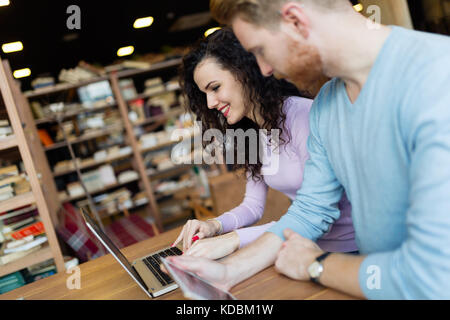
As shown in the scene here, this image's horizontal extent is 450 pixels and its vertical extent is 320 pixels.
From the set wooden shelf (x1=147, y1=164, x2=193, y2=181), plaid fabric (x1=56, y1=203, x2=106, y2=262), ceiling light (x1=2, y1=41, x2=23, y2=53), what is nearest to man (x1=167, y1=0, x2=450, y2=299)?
plaid fabric (x1=56, y1=203, x2=106, y2=262)

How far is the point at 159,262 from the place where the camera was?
1.28 meters

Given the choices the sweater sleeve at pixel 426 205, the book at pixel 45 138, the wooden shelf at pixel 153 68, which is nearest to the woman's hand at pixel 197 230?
the sweater sleeve at pixel 426 205

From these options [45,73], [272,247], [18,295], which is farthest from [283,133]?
[45,73]

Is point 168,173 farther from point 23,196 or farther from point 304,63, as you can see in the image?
point 304,63

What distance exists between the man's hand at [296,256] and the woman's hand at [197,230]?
1.31 ft

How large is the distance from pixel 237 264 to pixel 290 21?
0.64 meters

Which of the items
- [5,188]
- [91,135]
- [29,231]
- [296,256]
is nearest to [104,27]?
[91,135]

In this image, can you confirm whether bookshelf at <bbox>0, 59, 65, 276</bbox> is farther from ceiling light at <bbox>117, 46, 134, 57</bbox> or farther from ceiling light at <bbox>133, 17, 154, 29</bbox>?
ceiling light at <bbox>117, 46, 134, 57</bbox>

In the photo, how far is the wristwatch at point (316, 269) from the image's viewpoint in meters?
0.87

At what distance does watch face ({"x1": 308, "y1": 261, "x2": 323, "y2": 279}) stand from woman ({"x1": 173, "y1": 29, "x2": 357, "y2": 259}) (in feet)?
1.24

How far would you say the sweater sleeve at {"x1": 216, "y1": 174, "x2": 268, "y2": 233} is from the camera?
148cm

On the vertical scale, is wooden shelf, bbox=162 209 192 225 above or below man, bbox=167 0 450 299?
below

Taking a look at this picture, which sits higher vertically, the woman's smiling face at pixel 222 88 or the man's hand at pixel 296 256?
the woman's smiling face at pixel 222 88

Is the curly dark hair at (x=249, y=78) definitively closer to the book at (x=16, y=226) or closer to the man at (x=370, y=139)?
the man at (x=370, y=139)
